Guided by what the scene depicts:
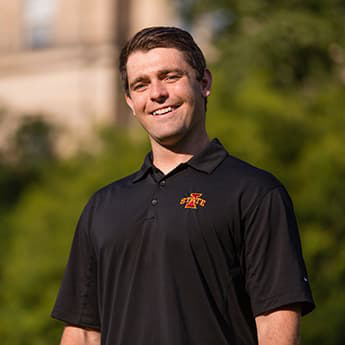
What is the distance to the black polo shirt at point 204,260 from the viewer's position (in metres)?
2.84

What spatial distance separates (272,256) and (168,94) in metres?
0.60

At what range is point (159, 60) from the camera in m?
3.02

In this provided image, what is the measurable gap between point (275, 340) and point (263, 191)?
0.43 metres

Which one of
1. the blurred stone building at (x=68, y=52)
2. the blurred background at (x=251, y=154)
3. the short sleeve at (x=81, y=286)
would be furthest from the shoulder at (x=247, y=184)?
the blurred stone building at (x=68, y=52)

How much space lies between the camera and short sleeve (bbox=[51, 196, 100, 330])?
3.17 metres

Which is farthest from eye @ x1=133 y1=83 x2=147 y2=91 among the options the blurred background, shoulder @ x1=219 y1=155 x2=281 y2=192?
the blurred background

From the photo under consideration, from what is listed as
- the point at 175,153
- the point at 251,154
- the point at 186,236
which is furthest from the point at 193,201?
the point at 251,154

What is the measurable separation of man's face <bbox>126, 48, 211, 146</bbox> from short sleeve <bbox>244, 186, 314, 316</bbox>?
36 cm

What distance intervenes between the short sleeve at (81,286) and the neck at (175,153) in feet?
0.97

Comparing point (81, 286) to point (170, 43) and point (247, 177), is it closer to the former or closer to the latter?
point (247, 177)

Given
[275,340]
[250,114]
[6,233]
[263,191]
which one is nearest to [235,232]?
[263,191]

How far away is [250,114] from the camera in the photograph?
10578 mm

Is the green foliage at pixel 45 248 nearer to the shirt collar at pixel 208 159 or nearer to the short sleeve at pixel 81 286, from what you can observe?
the short sleeve at pixel 81 286

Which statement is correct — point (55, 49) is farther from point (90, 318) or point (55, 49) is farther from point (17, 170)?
point (90, 318)
